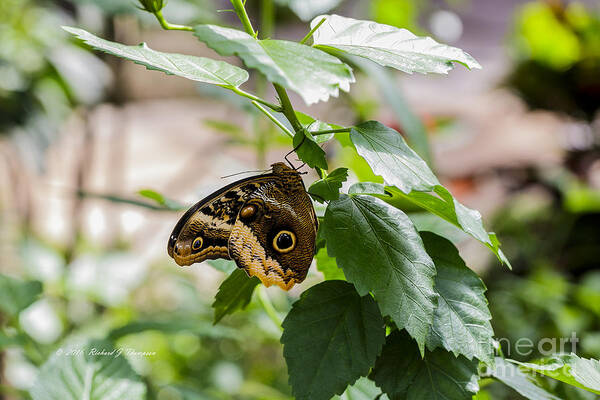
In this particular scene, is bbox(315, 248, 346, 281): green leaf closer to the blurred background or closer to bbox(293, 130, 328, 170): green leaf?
bbox(293, 130, 328, 170): green leaf

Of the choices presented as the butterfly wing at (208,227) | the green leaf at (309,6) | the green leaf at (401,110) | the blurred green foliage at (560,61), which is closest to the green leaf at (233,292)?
the butterfly wing at (208,227)

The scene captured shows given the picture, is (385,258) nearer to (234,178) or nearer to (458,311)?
(458,311)

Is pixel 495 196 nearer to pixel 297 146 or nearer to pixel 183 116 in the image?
pixel 297 146

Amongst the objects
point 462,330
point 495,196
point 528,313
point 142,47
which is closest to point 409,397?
point 462,330

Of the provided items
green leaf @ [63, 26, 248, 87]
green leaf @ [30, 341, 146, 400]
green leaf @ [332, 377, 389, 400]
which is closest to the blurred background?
green leaf @ [30, 341, 146, 400]

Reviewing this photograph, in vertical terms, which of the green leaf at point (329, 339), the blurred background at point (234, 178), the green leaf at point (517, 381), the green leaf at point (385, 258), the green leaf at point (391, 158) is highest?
the green leaf at point (391, 158)

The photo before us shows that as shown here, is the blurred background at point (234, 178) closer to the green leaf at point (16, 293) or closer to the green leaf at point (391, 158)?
the green leaf at point (16, 293)

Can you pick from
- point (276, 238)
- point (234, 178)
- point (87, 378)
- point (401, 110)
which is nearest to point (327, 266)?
point (276, 238)
